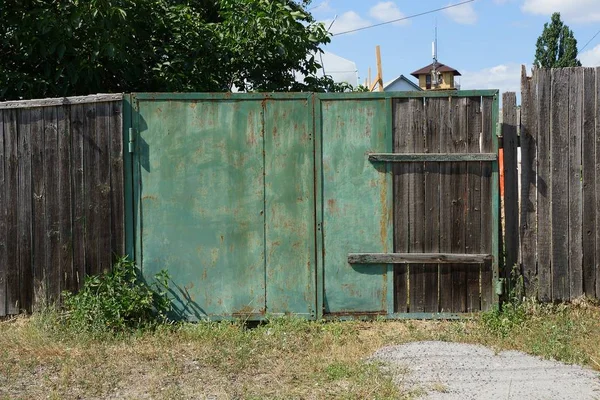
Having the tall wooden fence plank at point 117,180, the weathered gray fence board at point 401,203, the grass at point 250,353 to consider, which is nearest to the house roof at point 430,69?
the weathered gray fence board at point 401,203

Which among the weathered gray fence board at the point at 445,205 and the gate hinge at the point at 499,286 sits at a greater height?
the weathered gray fence board at the point at 445,205

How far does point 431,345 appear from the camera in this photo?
6.21 m

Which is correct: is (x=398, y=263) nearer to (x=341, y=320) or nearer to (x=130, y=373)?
(x=341, y=320)

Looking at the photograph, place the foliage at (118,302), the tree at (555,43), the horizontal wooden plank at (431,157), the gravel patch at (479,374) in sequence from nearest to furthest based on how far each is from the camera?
the gravel patch at (479,374)
the foliage at (118,302)
the horizontal wooden plank at (431,157)
the tree at (555,43)

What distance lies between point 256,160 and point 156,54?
133 inches

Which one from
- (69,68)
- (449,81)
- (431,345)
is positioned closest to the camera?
(431,345)

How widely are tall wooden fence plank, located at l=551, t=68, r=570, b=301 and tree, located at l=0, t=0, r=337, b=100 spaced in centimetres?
350

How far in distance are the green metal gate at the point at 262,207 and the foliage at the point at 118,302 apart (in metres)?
0.16

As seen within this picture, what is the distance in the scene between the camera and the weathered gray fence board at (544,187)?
7004 millimetres

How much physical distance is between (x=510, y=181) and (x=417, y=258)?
115 cm

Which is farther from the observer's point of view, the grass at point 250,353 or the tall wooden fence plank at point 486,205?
the tall wooden fence plank at point 486,205

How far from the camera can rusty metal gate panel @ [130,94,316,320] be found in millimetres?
7031

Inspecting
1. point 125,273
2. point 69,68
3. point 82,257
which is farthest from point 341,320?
point 69,68

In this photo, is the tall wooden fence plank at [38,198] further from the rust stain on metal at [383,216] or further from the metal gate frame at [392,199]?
the rust stain on metal at [383,216]
